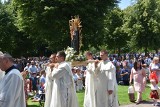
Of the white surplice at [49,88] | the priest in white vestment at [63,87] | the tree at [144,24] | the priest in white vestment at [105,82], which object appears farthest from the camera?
the tree at [144,24]

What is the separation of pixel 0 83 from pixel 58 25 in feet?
91.0

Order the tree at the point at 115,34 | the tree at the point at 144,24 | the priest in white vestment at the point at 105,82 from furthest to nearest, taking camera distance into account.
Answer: the tree at the point at 115,34 < the tree at the point at 144,24 < the priest in white vestment at the point at 105,82

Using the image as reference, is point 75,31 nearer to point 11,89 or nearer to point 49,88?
point 49,88

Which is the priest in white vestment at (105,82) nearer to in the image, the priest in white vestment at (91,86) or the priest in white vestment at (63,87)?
the priest in white vestment at (91,86)

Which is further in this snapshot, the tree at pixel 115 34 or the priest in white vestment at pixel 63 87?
the tree at pixel 115 34

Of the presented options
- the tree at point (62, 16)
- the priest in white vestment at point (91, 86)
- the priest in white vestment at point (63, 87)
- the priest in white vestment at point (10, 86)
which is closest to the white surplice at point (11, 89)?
the priest in white vestment at point (10, 86)

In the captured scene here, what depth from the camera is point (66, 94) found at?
10.5 meters

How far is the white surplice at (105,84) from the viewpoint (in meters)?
11.0

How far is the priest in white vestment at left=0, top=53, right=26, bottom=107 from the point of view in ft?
18.0

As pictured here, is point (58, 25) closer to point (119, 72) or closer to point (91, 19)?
point (91, 19)

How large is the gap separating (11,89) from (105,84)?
594 centimetres

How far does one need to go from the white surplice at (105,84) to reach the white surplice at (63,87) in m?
1.07

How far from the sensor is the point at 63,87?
10.4 m

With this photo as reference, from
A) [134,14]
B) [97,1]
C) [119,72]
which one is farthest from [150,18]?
[119,72]
